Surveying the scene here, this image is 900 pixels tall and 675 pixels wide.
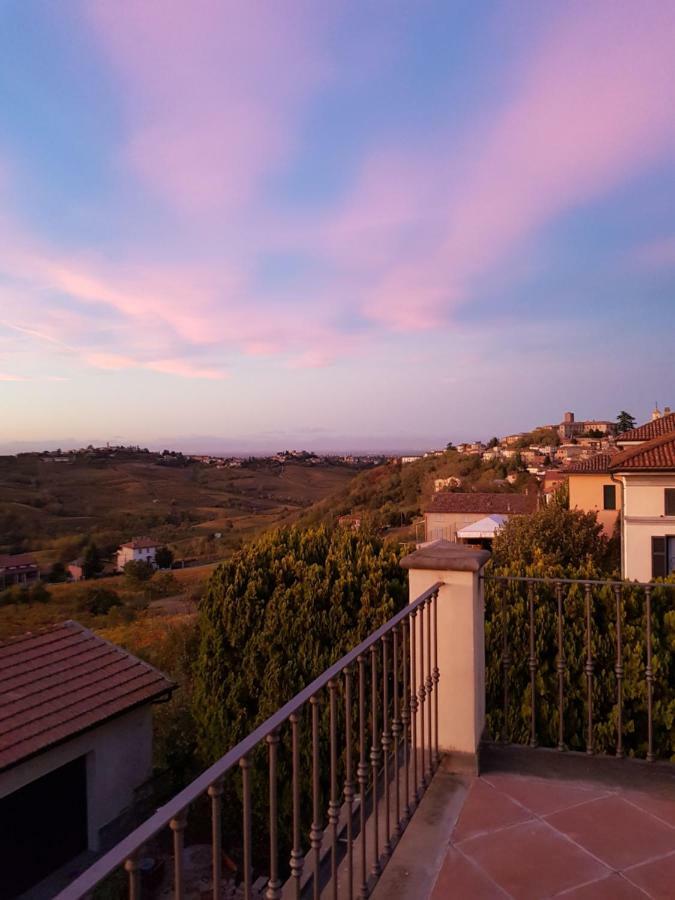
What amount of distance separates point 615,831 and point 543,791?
424 millimetres

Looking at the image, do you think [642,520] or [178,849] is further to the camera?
[642,520]

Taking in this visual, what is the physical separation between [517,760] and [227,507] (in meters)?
43.4

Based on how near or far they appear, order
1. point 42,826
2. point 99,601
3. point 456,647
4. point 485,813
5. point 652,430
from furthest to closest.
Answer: point 99,601 → point 652,430 → point 42,826 → point 456,647 → point 485,813

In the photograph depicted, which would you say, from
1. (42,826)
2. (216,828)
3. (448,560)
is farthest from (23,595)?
(216,828)

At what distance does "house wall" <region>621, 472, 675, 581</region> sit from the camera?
17.9 meters

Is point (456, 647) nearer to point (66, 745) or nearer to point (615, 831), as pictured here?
point (615, 831)

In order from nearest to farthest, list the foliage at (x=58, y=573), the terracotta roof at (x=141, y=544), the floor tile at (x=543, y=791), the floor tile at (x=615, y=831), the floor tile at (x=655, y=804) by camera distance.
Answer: the floor tile at (x=615, y=831) < the floor tile at (x=655, y=804) < the floor tile at (x=543, y=791) < the foliage at (x=58, y=573) < the terracotta roof at (x=141, y=544)

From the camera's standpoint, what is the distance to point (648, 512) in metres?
18.1

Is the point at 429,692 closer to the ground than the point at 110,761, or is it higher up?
higher up

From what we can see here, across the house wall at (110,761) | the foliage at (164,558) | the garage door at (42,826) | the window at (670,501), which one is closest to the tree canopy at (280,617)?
the house wall at (110,761)

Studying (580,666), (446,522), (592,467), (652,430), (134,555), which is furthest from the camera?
(134,555)

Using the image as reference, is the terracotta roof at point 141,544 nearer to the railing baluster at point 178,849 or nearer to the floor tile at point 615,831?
the floor tile at point 615,831

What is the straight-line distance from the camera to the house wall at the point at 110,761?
9742 mm

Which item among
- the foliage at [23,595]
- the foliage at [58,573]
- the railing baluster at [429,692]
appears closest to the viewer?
the railing baluster at [429,692]
